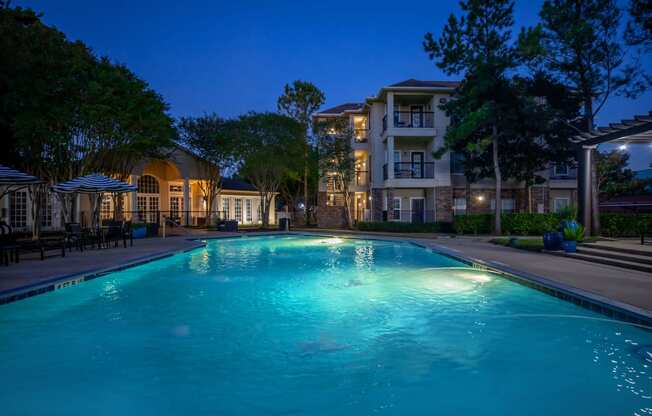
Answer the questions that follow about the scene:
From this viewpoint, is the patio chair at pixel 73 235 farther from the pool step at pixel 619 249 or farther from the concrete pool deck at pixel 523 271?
the pool step at pixel 619 249

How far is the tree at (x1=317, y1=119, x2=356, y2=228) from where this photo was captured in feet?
85.7

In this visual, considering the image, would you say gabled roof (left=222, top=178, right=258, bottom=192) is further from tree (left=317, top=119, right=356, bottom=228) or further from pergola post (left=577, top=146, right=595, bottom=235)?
pergola post (left=577, top=146, right=595, bottom=235)

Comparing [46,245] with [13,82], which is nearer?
[46,245]

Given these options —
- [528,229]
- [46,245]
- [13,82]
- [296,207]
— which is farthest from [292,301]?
[296,207]

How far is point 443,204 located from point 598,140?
11970 mm

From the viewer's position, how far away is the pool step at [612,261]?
8.65m

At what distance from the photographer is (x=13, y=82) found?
13.1 metres

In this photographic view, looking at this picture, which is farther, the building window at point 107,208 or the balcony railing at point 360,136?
the balcony railing at point 360,136

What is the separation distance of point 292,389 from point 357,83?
201 meters

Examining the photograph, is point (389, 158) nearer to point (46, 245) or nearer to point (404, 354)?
point (46, 245)

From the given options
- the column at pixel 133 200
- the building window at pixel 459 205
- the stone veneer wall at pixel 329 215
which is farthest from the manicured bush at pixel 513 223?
the column at pixel 133 200

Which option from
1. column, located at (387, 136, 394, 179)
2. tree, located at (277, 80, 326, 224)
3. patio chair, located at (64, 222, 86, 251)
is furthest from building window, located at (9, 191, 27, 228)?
column, located at (387, 136, 394, 179)

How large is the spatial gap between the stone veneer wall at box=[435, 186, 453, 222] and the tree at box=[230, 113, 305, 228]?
9434mm

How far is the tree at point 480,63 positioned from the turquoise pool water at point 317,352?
1352 centimetres
